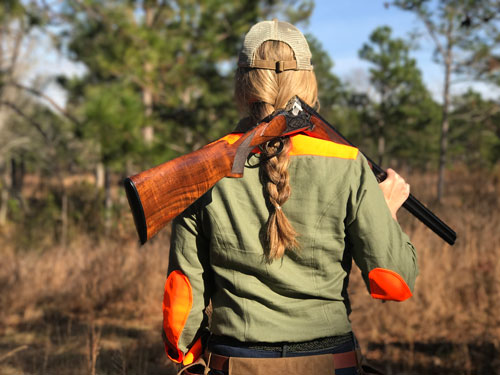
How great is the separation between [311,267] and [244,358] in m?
0.29

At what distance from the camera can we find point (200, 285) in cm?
134

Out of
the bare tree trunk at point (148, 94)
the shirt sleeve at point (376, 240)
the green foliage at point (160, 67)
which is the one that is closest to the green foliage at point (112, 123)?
the green foliage at point (160, 67)

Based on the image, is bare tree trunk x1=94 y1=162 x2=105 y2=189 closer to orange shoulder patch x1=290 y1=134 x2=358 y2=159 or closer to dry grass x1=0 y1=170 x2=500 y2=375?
dry grass x1=0 y1=170 x2=500 y2=375

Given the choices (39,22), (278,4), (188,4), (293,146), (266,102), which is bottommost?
(293,146)

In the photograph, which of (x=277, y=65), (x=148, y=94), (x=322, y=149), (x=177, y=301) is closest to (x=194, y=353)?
(x=177, y=301)

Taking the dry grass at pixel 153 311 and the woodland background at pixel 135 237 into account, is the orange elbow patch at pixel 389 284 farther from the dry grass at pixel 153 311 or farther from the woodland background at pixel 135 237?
the dry grass at pixel 153 311

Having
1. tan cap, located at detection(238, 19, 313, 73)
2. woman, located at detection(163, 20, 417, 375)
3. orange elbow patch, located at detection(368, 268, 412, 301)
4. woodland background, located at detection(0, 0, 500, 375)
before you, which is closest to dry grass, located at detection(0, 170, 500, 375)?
woodland background, located at detection(0, 0, 500, 375)

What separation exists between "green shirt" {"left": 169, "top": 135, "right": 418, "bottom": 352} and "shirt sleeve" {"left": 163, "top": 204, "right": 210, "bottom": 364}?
5cm

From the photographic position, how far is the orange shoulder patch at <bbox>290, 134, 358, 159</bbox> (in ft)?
4.12

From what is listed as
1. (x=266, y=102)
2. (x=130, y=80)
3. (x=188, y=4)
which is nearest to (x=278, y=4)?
(x=188, y=4)

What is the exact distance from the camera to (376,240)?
1253 mm

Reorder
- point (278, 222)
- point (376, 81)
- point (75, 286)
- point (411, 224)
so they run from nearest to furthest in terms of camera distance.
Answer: point (278, 222)
point (75, 286)
point (411, 224)
point (376, 81)

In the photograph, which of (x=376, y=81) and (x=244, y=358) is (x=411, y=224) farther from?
(x=376, y=81)

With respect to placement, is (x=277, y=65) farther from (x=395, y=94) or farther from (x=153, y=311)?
(x=395, y=94)
